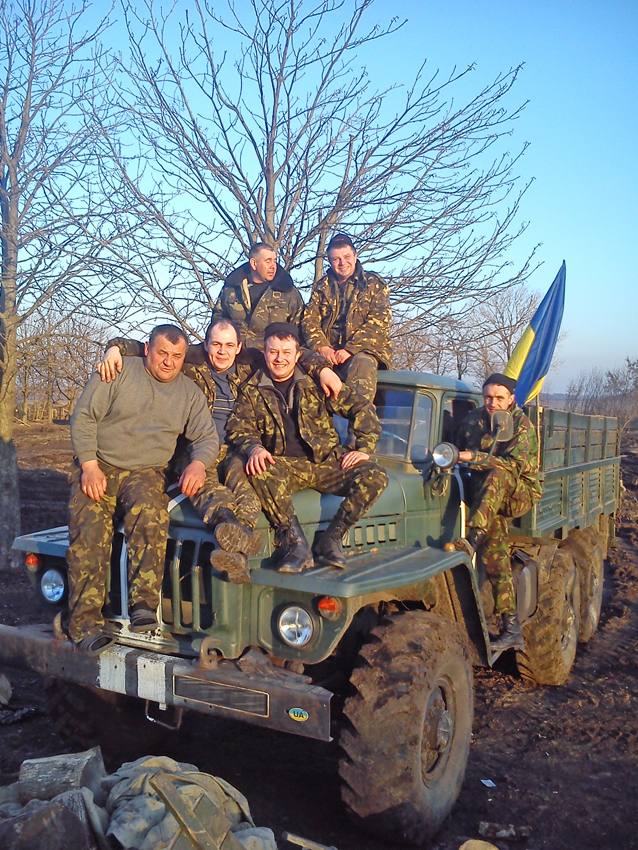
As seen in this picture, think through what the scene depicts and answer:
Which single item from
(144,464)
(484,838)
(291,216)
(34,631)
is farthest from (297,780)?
(291,216)

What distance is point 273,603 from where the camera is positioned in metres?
3.61

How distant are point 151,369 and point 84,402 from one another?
43 cm

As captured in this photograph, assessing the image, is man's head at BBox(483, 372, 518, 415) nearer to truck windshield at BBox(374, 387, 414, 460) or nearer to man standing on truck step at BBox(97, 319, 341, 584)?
truck windshield at BBox(374, 387, 414, 460)

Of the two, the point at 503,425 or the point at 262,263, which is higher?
the point at 262,263

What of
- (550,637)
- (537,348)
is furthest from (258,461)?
(537,348)

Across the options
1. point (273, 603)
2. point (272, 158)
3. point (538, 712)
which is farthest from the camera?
point (272, 158)

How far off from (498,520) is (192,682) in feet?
8.66

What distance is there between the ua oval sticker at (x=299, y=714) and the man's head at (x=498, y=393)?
9.34 ft

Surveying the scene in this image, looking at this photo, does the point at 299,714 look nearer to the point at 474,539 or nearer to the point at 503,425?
Answer: the point at 474,539

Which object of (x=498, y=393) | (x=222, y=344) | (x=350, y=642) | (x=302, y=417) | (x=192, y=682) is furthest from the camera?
(x=498, y=393)

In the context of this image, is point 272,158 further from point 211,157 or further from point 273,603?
point 273,603

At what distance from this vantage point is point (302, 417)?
4.46 metres

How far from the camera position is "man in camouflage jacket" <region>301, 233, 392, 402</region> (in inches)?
205

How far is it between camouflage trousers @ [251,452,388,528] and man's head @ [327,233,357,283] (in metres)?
1.83
